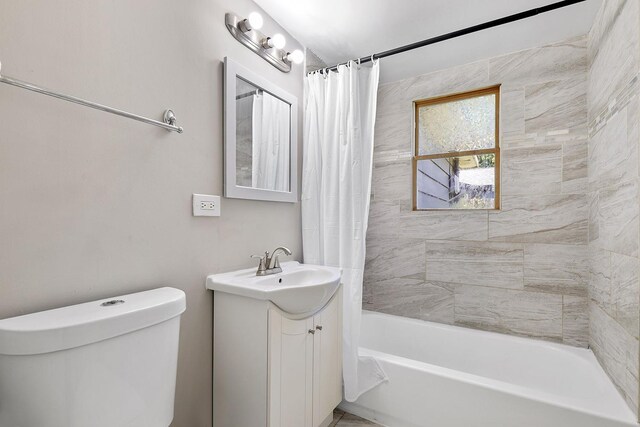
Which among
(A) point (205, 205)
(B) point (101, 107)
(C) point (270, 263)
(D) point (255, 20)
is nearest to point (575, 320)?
(C) point (270, 263)

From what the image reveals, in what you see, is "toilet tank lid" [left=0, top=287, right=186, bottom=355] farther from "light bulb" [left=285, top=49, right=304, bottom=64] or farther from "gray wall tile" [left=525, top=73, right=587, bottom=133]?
"gray wall tile" [left=525, top=73, right=587, bottom=133]

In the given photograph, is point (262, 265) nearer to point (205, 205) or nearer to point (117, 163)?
point (205, 205)

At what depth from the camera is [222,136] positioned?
1.55 metres

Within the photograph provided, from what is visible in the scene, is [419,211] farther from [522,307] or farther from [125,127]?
[125,127]

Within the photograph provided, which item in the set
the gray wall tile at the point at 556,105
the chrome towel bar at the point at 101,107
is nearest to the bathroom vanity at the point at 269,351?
the chrome towel bar at the point at 101,107

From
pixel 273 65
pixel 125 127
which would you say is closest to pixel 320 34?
pixel 273 65

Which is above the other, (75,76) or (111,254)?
(75,76)

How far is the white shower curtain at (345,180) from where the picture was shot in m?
1.86

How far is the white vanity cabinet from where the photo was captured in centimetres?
128

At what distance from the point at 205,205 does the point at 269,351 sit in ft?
2.39

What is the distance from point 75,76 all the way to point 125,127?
0.21 metres

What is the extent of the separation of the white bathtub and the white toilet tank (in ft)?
4.14

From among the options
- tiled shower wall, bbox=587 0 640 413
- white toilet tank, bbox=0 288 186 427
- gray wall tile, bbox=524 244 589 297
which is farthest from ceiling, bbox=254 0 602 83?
white toilet tank, bbox=0 288 186 427

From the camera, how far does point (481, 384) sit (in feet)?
4.97
